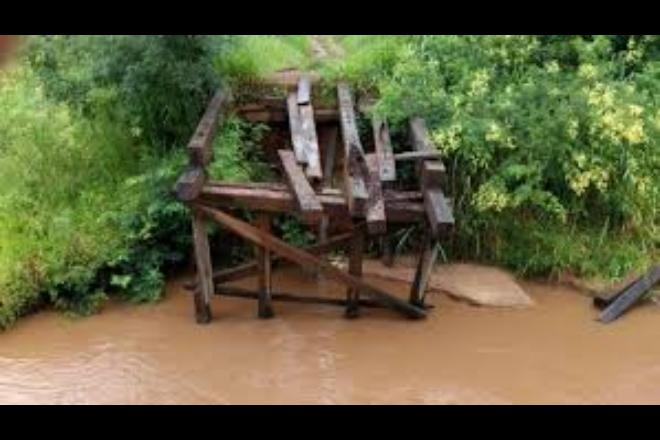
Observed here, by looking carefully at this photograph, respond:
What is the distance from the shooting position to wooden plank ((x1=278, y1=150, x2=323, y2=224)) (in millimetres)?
6578

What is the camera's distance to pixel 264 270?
713 cm

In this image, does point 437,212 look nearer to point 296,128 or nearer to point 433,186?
point 433,186

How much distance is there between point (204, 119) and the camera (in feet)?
25.4

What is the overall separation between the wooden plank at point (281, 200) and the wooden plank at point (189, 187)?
7 cm

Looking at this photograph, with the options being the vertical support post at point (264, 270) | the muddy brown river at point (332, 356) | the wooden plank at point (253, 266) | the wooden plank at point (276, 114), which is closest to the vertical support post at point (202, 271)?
the muddy brown river at point (332, 356)

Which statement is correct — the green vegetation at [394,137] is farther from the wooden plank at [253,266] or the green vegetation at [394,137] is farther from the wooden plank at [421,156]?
the wooden plank at [253,266]

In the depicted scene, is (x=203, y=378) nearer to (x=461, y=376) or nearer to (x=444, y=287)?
(x=461, y=376)

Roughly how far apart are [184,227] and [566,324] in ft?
10.4

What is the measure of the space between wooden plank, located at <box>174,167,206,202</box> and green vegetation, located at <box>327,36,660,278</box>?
6.34ft

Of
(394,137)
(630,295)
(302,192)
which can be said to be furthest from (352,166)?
(630,295)

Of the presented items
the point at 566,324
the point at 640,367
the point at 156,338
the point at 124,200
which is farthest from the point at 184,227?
the point at 640,367

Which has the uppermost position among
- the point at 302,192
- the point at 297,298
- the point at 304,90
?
the point at 304,90

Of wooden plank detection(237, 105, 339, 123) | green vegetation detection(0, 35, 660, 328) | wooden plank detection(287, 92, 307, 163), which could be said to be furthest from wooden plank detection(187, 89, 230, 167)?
wooden plank detection(287, 92, 307, 163)

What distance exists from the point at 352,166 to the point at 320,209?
1.72 ft
